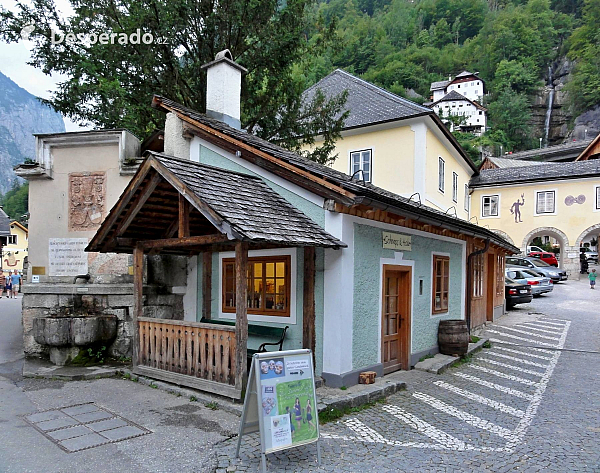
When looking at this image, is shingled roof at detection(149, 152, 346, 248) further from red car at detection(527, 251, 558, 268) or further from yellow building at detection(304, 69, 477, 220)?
red car at detection(527, 251, 558, 268)

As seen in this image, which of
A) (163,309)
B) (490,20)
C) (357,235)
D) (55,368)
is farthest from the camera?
(490,20)

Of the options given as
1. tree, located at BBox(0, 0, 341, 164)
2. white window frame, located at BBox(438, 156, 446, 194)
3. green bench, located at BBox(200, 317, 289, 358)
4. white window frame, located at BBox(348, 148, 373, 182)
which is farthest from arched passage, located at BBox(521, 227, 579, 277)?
green bench, located at BBox(200, 317, 289, 358)

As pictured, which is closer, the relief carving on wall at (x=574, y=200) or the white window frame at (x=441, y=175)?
the white window frame at (x=441, y=175)

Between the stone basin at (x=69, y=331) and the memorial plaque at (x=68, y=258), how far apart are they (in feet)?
4.23

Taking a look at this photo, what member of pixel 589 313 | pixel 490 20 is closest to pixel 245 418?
pixel 589 313

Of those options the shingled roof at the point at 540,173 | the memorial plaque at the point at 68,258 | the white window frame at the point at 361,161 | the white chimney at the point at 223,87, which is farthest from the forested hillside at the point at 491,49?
the memorial plaque at the point at 68,258

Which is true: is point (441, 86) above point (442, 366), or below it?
above

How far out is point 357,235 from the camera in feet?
24.7

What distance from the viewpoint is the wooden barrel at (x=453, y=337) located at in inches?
400

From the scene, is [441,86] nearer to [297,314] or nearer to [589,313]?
[589,313]

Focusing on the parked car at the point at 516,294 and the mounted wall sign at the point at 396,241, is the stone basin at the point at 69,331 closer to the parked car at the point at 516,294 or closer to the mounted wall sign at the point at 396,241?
the mounted wall sign at the point at 396,241

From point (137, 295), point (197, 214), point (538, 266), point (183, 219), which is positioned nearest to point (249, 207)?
point (183, 219)

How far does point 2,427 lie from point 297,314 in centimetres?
409

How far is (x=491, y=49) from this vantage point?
8681cm
